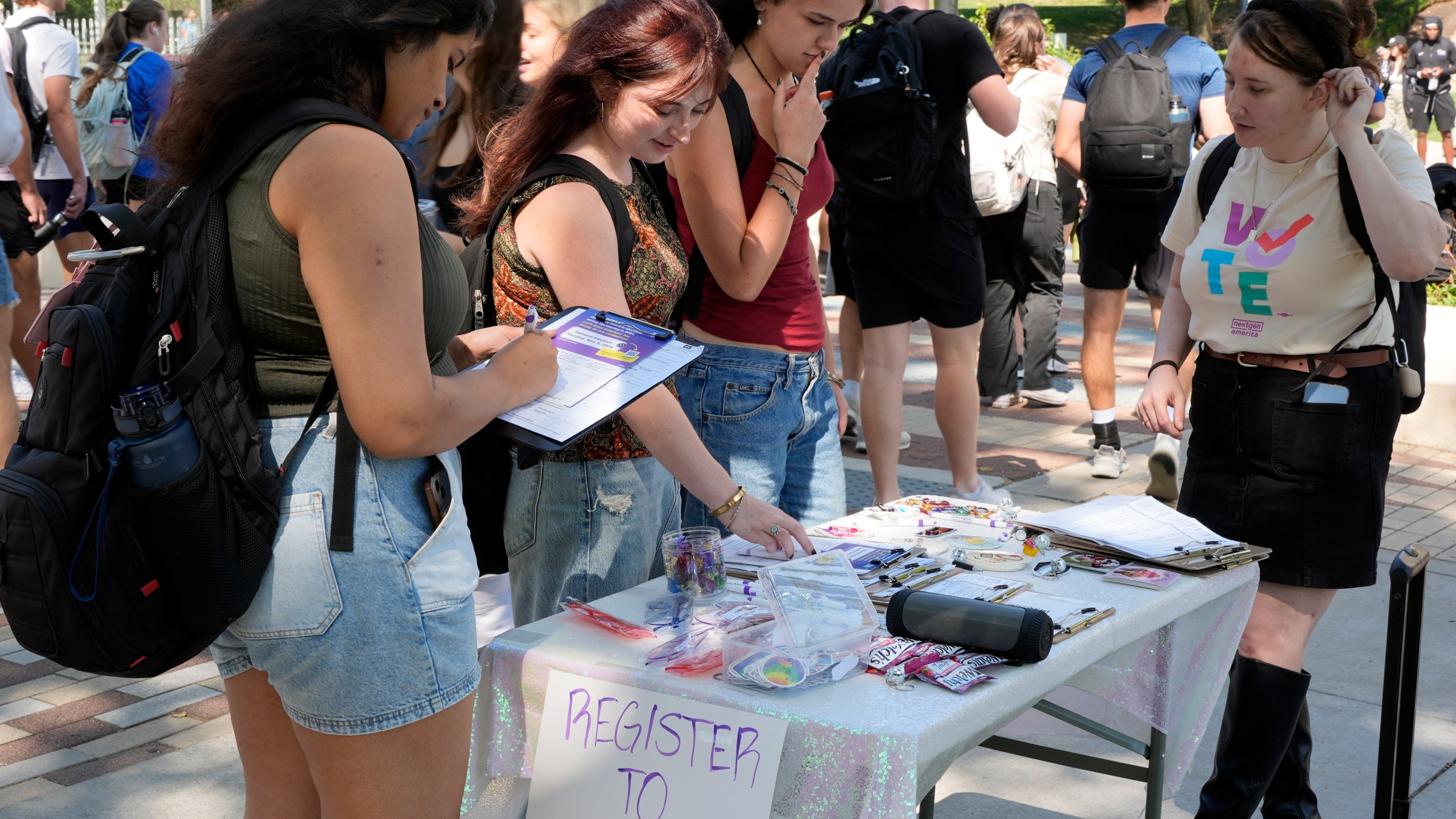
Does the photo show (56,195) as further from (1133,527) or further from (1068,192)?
(1133,527)

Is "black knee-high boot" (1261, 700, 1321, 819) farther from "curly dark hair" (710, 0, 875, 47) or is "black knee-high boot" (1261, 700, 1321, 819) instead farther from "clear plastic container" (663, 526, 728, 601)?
"curly dark hair" (710, 0, 875, 47)

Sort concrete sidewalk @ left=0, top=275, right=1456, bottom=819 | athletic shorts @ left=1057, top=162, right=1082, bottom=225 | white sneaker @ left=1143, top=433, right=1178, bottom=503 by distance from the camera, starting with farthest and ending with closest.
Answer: athletic shorts @ left=1057, top=162, right=1082, bottom=225 → white sneaker @ left=1143, top=433, right=1178, bottom=503 → concrete sidewalk @ left=0, top=275, right=1456, bottom=819

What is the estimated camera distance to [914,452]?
6.47 metres

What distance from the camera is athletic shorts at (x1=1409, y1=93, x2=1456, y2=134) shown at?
19.9m

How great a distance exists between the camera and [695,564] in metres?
2.20

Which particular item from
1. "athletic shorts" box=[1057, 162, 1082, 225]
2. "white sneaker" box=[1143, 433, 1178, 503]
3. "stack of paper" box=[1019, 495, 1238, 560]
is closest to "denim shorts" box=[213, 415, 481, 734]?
"stack of paper" box=[1019, 495, 1238, 560]

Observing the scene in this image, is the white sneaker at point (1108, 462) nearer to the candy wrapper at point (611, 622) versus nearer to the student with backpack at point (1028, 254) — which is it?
the student with backpack at point (1028, 254)

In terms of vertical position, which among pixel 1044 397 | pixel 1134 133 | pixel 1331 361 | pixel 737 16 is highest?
pixel 737 16

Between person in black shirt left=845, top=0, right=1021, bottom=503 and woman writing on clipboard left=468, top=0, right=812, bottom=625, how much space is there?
97.9 inches

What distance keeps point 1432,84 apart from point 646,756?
2214 cm

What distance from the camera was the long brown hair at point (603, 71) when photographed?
91.7 inches

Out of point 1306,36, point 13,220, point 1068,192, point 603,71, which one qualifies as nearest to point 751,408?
point 603,71

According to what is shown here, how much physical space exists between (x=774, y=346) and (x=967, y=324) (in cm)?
211

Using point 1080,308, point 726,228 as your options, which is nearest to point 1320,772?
point 726,228
